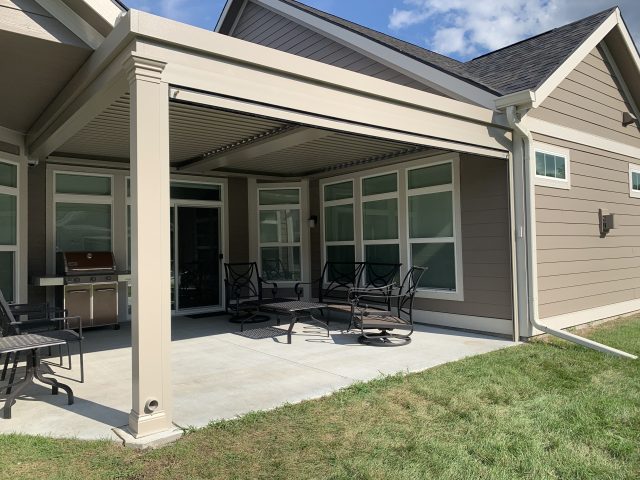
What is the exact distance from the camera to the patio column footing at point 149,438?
9.09 ft

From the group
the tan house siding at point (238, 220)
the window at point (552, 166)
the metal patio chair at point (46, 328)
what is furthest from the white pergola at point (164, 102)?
the tan house siding at point (238, 220)

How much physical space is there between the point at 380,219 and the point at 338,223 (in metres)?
1.03

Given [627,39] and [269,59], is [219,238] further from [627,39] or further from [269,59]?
[627,39]

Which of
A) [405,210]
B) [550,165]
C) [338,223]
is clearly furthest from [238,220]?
[550,165]

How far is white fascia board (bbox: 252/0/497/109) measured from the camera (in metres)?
6.10

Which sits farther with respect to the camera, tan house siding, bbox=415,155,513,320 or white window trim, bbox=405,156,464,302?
white window trim, bbox=405,156,464,302

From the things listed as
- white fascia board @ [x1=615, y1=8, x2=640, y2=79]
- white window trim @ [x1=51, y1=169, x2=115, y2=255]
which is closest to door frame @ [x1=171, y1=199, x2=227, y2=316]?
white window trim @ [x1=51, y1=169, x2=115, y2=255]

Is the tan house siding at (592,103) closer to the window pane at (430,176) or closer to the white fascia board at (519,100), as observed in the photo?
the white fascia board at (519,100)

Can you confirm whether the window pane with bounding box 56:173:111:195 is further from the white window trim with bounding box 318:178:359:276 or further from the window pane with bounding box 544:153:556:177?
the window pane with bounding box 544:153:556:177

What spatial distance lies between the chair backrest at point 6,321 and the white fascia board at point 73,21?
2237mm

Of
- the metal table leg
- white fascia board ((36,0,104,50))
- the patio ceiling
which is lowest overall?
the metal table leg

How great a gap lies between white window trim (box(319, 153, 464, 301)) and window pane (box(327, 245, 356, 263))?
0.40 ft

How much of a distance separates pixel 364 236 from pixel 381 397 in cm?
424

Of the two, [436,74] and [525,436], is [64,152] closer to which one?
[436,74]
